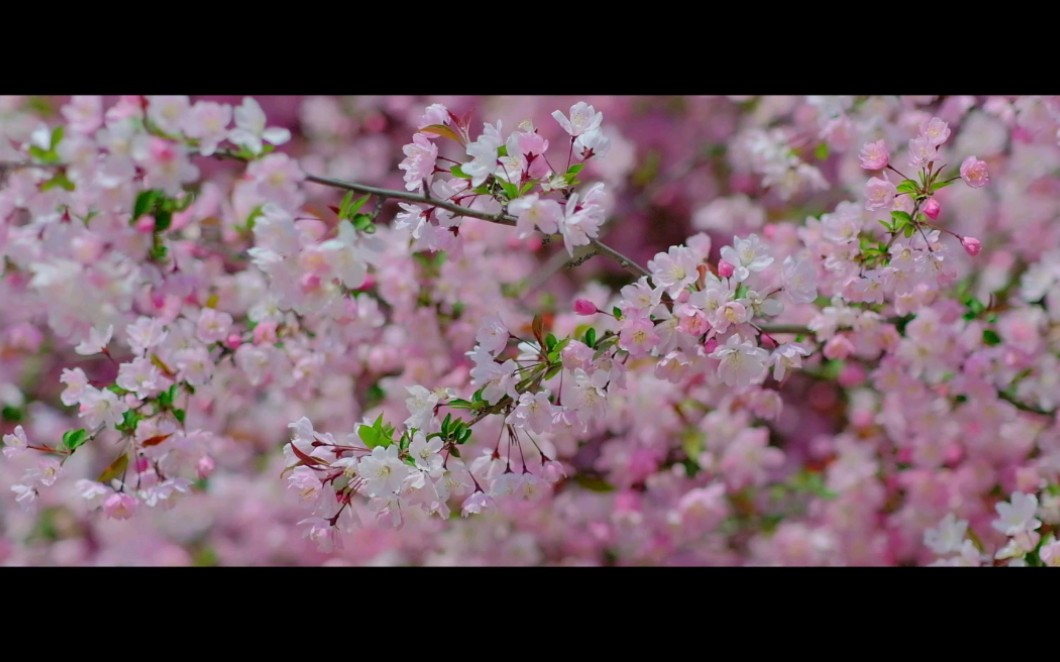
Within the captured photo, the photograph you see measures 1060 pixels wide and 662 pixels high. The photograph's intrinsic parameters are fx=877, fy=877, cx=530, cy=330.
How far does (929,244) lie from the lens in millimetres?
1194

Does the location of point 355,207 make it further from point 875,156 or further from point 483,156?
point 875,156

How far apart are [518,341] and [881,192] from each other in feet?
1.76

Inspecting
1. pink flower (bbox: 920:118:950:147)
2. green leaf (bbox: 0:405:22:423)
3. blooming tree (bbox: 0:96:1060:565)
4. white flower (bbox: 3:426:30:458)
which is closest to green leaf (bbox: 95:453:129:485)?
blooming tree (bbox: 0:96:1060:565)

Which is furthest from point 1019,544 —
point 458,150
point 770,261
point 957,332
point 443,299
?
point 458,150

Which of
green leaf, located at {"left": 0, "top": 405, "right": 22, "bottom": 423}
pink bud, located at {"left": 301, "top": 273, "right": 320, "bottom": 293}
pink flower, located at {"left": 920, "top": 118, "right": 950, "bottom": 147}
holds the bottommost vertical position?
pink bud, located at {"left": 301, "top": 273, "right": 320, "bottom": 293}

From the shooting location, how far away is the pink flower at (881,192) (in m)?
1.20

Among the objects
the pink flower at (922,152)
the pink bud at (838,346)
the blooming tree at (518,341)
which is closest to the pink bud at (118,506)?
the blooming tree at (518,341)

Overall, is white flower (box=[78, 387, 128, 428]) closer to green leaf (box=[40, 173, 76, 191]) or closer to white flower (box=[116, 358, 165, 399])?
white flower (box=[116, 358, 165, 399])

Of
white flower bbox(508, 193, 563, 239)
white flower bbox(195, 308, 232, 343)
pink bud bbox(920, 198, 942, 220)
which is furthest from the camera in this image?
white flower bbox(195, 308, 232, 343)

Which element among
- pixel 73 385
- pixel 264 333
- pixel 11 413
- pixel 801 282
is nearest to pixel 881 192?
pixel 801 282

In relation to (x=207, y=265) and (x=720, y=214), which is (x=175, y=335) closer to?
(x=207, y=265)

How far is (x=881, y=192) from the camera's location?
3.93 ft

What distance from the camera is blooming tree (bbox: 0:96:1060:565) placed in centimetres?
112

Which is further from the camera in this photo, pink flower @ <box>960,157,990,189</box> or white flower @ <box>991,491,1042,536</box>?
white flower @ <box>991,491,1042,536</box>
